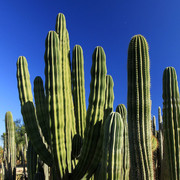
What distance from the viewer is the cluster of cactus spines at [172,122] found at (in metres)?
4.07

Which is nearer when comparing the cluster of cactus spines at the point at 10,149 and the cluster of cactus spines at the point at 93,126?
the cluster of cactus spines at the point at 93,126

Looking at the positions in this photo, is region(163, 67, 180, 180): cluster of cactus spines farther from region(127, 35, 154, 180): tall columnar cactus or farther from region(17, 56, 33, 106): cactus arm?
region(17, 56, 33, 106): cactus arm

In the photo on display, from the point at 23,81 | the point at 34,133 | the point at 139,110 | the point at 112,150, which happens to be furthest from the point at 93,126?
the point at 23,81

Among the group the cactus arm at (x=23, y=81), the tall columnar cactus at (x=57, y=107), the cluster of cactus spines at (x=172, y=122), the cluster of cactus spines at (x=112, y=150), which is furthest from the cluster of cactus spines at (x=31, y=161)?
the cluster of cactus spines at (x=172, y=122)

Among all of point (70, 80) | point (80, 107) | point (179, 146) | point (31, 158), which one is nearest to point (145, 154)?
point (179, 146)

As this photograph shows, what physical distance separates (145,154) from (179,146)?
0.85 m

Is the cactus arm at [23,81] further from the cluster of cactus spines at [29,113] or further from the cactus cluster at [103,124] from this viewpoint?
the cactus cluster at [103,124]

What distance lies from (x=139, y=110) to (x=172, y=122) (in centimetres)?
84

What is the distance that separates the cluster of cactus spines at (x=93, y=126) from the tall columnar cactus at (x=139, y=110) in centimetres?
55

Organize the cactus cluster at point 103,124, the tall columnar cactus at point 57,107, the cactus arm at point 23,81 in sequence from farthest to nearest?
the cactus arm at point 23,81
the tall columnar cactus at point 57,107
the cactus cluster at point 103,124

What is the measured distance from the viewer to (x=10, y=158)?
9000 mm

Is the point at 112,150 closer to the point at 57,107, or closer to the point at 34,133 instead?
the point at 57,107

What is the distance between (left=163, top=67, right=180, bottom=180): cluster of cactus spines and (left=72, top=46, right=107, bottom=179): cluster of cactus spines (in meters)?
1.37

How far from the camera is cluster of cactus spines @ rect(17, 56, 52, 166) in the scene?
437cm
